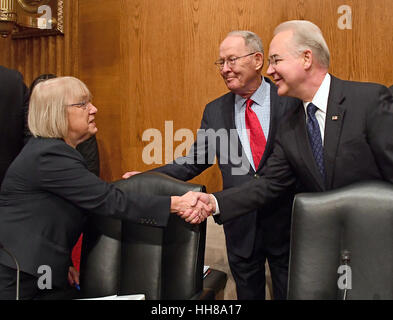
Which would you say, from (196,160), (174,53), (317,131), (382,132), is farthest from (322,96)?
(174,53)

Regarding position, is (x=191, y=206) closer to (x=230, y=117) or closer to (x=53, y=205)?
(x=53, y=205)

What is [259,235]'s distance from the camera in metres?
1.88

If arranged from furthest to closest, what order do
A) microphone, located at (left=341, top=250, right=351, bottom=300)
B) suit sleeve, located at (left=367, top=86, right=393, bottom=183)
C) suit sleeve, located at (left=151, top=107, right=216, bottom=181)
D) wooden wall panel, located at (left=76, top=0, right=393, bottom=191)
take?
1. wooden wall panel, located at (left=76, top=0, right=393, bottom=191)
2. suit sleeve, located at (left=151, top=107, right=216, bottom=181)
3. suit sleeve, located at (left=367, top=86, right=393, bottom=183)
4. microphone, located at (left=341, top=250, right=351, bottom=300)

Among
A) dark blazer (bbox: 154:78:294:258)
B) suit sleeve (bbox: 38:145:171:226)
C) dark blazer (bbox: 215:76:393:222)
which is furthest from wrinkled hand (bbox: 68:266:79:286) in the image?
dark blazer (bbox: 215:76:393:222)

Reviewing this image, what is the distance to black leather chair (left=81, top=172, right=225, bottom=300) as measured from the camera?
143cm

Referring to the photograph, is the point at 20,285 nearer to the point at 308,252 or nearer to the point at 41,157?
the point at 41,157

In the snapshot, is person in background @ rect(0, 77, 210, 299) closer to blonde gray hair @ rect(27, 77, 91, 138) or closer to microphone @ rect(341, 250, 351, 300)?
blonde gray hair @ rect(27, 77, 91, 138)

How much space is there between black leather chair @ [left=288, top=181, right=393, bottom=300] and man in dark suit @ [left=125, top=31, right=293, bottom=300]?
0.62 metres

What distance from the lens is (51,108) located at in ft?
5.05

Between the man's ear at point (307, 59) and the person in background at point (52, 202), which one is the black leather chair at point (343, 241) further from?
the man's ear at point (307, 59)

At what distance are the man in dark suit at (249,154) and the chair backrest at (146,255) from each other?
0.48 meters

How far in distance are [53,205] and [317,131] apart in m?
1.02

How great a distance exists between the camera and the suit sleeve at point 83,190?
4.76 feet
